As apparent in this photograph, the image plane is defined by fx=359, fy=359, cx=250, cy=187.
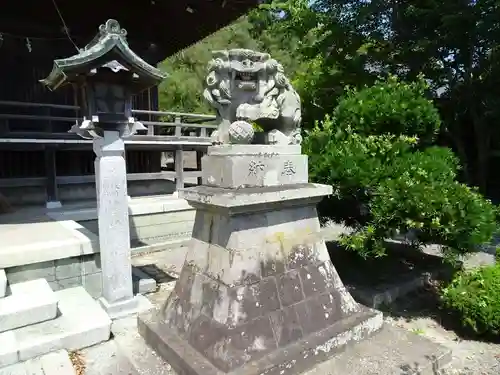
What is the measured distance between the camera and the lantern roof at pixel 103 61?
13.4ft

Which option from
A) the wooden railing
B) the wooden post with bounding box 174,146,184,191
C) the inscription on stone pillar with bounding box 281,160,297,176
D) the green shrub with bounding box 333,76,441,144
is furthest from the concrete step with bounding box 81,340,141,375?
the wooden post with bounding box 174,146,184,191

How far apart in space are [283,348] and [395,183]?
231 centimetres

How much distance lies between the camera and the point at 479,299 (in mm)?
4340

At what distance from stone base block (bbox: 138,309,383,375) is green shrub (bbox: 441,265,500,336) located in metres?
1.50

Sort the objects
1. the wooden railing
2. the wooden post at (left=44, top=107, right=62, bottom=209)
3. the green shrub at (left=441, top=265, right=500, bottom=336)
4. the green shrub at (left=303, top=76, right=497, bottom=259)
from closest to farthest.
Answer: the green shrub at (left=303, top=76, right=497, bottom=259)
the green shrub at (left=441, top=265, right=500, bottom=336)
the wooden railing
the wooden post at (left=44, top=107, right=62, bottom=209)

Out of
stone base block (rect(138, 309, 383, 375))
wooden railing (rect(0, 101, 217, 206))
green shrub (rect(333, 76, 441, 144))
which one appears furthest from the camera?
wooden railing (rect(0, 101, 217, 206))

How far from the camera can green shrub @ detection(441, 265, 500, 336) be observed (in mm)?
4258

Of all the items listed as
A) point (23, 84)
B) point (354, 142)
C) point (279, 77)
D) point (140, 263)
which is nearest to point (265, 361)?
point (279, 77)

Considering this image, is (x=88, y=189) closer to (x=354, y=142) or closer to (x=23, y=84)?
(x=23, y=84)

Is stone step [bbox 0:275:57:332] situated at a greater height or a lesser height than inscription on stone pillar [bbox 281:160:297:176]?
lesser

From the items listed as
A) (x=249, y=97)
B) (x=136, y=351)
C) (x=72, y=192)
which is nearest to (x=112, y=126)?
(x=249, y=97)

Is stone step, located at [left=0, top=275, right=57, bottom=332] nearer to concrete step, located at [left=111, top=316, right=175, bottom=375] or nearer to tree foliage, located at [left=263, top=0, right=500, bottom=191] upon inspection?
concrete step, located at [left=111, top=316, right=175, bottom=375]

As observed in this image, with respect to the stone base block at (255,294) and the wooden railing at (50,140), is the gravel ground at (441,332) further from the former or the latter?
the wooden railing at (50,140)

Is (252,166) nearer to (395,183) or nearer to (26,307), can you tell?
(395,183)
